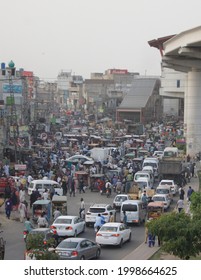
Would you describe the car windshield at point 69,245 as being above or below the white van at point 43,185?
above

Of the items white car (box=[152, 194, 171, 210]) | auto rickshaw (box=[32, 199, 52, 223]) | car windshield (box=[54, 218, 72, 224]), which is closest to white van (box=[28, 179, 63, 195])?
white car (box=[152, 194, 171, 210])

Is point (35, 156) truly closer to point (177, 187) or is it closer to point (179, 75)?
point (177, 187)

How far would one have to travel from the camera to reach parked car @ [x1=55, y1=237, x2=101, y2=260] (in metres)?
19.3

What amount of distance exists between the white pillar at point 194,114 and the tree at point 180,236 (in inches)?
1759

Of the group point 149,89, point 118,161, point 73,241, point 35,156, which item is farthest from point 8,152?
point 149,89

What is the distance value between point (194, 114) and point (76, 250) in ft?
151

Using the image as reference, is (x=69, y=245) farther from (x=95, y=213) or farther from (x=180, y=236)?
(x=95, y=213)

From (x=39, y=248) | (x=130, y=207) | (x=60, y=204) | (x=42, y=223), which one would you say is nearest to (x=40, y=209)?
(x=60, y=204)

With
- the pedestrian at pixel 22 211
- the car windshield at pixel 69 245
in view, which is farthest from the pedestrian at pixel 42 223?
the car windshield at pixel 69 245

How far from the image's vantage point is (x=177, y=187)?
3800 cm

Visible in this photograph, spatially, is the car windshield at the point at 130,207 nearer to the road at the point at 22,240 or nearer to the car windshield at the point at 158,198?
the road at the point at 22,240

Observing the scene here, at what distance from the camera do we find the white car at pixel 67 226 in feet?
78.4
